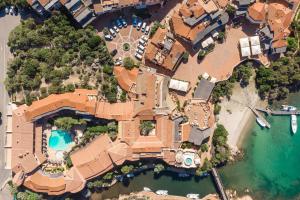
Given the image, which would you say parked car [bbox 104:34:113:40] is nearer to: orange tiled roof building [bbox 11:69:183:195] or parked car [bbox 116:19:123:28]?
parked car [bbox 116:19:123:28]

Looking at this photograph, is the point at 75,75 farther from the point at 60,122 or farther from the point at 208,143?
the point at 208,143

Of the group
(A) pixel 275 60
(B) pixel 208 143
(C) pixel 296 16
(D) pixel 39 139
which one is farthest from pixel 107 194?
(C) pixel 296 16

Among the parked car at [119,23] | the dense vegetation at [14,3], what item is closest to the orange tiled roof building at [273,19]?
the parked car at [119,23]

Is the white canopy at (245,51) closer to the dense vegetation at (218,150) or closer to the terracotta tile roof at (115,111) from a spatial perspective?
the dense vegetation at (218,150)

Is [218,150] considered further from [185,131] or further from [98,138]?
[98,138]

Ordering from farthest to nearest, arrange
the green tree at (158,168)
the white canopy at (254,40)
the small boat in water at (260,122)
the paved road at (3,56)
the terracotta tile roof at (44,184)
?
the small boat in water at (260,122) → the paved road at (3,56) → the green tree at (158,168) → the white canopy at (254,40) → the terracotta tile roof at (44,184)
